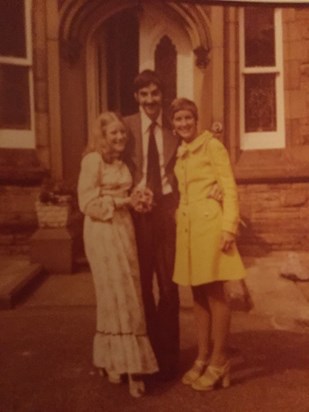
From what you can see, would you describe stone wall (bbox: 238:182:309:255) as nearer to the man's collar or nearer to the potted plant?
the man's collar

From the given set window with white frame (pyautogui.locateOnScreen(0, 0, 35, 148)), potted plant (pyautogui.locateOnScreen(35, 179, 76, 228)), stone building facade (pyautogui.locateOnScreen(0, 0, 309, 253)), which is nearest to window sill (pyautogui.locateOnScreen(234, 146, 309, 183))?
stone building facade (pyautogui.locateOnScreen(0, 0, 309, 253))

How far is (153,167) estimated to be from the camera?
67.8 inches

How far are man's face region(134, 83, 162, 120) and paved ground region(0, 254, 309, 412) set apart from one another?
0.55 metres

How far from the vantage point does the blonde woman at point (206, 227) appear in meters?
1.72

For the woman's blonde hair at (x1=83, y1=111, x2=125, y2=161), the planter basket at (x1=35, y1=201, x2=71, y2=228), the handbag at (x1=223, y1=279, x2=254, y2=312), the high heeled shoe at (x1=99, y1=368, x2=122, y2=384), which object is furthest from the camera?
the handbag at (x1=223, y1=279, x2=254, y2=312)

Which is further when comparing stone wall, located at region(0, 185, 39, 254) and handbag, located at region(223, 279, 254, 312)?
handbag, located at region(223, 279, 254, 312)

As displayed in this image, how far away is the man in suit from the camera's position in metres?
1.69

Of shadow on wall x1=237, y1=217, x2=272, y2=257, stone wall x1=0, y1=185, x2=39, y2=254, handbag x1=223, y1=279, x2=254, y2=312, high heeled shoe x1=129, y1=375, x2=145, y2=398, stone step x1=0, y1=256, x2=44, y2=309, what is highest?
stone wall x1=0, y1=185, x2=39, y2=254

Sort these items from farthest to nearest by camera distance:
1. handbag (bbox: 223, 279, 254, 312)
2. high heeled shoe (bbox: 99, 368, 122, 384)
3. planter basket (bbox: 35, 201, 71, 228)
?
handbag (bbox: 223, 279, 254, 312)
planter basket (bbox: 35, 201, 71, 228)
high heeled shoe (bbox: 99, 368, 122, 384)

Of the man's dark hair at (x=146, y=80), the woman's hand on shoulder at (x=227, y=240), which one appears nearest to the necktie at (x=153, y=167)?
the man's dark hair at (x=146, y=80)

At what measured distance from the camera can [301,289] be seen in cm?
236

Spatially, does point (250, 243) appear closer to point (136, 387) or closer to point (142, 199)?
point (142, 199)

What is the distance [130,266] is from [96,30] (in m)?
0.69

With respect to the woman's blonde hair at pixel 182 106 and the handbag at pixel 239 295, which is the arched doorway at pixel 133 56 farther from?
the handbag at pixel 239 295
